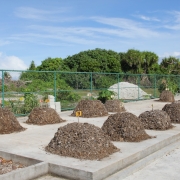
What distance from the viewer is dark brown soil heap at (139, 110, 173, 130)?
9.41m

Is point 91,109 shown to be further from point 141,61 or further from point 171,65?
point 141,61

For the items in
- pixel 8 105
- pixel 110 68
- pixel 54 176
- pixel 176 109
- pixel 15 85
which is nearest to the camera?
pixel 54 176

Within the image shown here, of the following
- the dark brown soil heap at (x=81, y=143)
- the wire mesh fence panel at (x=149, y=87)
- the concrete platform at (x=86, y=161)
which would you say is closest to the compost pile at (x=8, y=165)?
the concrete platform at (x=86, y=161)

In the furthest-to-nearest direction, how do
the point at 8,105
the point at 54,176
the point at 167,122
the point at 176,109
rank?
the point at 8,105 → the point at 176,109 → the point at 167,122 → the point at 54,176

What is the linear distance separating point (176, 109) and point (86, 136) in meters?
5.93

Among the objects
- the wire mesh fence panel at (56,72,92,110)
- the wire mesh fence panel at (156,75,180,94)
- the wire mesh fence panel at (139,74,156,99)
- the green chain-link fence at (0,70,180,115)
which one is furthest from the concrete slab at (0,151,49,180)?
the wire mesh fence panel at (156,75,180,94)

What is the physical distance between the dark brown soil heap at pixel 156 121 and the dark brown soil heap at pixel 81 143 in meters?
3.04

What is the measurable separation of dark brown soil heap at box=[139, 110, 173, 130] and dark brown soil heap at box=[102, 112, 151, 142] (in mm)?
1449

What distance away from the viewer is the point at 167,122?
9688 mm

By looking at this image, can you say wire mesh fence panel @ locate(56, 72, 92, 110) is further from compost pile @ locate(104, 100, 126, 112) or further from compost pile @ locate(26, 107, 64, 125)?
compost pile @ locate(26, 107, 64, 125)

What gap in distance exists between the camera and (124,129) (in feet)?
25.6

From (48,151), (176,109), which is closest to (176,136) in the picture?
(176,109)

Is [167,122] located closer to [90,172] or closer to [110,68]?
[90,172]

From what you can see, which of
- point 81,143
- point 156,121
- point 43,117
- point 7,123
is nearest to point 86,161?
point 81,143
